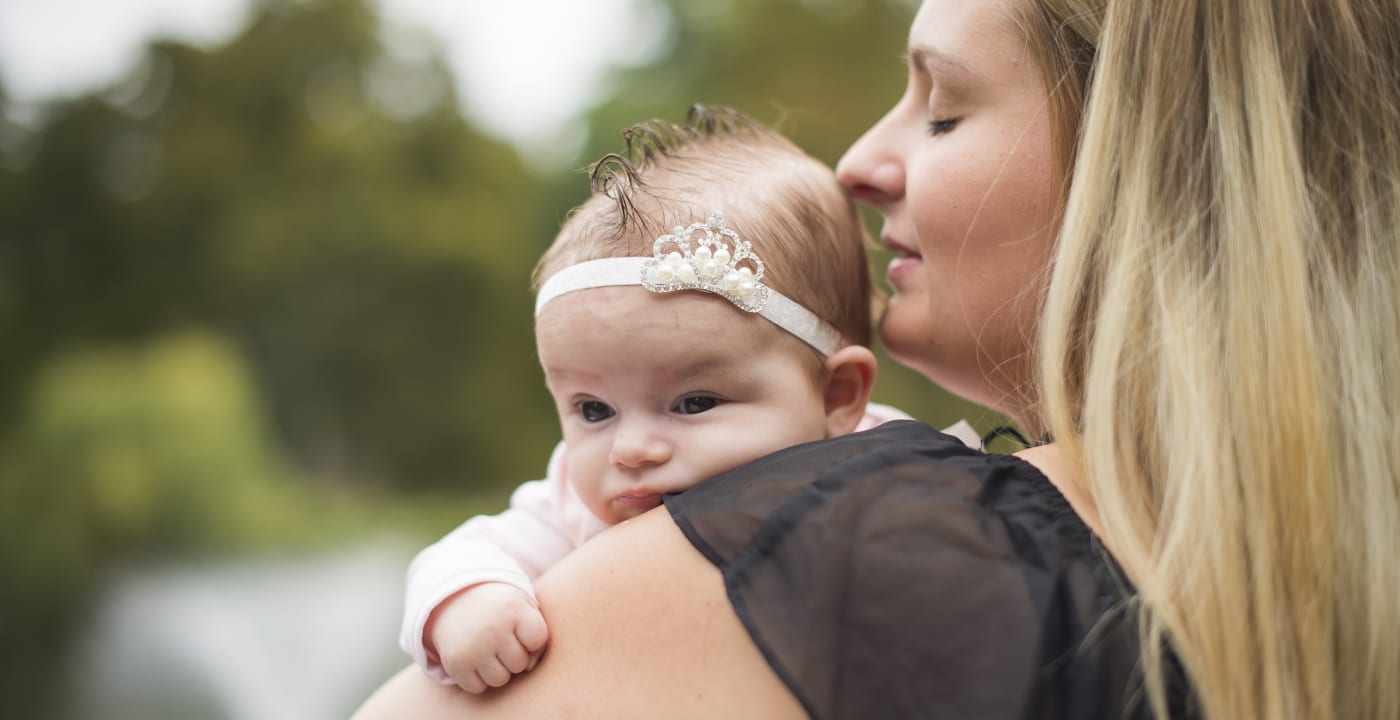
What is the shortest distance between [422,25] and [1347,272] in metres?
14.8

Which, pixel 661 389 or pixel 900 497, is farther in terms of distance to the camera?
pixel 661 389

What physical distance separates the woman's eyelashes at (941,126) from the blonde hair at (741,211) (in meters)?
0.20

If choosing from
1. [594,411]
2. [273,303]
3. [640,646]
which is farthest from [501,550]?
[273,303]

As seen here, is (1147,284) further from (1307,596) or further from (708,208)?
(708,208)

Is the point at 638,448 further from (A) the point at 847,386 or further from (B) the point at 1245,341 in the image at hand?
(B) the point at 1245,341

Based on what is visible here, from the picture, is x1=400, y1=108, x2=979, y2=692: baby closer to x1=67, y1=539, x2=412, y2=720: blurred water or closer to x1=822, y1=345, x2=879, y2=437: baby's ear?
x1=822, y1=345, x2=879, y2=437: baby's ear

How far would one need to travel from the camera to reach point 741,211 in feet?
5.74

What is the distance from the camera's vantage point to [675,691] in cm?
125

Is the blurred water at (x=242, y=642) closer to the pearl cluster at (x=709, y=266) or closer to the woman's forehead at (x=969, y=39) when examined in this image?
→ the pearl cluster at (x=709, y=266)

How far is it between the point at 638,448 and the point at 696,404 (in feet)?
0.41

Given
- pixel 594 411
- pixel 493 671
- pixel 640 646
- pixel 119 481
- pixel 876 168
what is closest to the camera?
pixel 640 646

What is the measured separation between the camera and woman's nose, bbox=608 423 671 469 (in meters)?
1.58

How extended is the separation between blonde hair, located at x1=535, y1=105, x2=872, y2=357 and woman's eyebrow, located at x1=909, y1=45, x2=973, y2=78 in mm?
255

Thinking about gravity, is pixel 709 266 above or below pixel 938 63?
below
